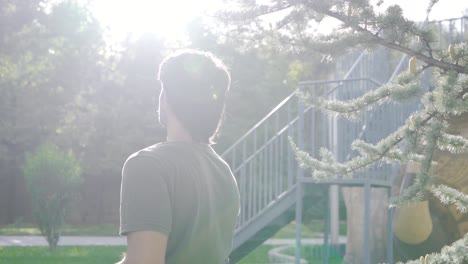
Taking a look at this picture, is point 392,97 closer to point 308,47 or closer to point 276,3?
point 308,47

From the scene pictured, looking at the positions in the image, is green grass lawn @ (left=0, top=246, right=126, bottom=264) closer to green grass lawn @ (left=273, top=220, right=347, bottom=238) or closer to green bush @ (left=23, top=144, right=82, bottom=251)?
green bush @ (left=23, top=144, right=82, bottom=251)

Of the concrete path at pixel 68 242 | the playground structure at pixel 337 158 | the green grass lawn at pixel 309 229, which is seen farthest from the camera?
the green grass lawn at pixel 309 229

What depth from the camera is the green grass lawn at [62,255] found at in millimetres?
15523

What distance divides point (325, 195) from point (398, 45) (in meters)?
5.97

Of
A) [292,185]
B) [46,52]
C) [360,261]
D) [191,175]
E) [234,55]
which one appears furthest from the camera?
[234,55]

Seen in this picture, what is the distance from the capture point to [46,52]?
81.4 ft

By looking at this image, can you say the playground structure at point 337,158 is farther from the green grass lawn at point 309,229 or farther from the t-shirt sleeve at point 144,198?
the green grass lawn at point 309,229

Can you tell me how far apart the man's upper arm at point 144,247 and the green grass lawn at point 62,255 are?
12369 mm

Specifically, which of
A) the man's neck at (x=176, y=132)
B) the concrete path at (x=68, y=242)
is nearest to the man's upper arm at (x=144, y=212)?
the man's neck at (x=176, y=132)

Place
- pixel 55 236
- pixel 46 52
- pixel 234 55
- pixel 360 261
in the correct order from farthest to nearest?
pixel 234 55, pixel 46 52, pixel 55 236, pixel 360 261

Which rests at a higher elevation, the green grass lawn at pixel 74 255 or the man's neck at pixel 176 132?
the man's neck at pixel 176 132

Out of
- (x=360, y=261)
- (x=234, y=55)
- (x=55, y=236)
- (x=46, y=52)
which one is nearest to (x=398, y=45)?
(x=360, y=261)

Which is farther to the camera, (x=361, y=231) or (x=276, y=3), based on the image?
(x=361, y=231)

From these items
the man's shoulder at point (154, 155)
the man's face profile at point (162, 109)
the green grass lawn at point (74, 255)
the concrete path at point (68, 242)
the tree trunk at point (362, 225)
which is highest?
the man's face profile at point (162, 109)
